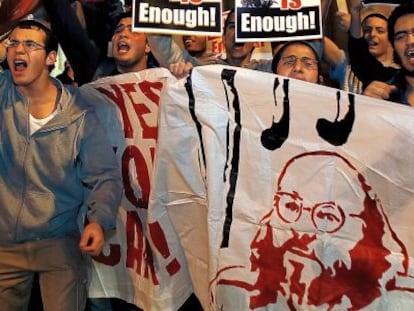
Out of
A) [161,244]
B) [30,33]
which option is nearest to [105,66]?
[30,33]


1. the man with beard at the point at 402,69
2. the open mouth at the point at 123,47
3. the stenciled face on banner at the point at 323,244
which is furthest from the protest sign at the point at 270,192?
the open mouth at the point at 123,47

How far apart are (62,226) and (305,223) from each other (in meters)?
0.77

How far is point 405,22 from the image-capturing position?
7.65ft

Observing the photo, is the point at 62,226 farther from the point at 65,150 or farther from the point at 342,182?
the point at 342,182

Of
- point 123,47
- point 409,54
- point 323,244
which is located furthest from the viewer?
point 123,47

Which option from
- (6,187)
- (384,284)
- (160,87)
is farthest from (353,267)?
(6,187)

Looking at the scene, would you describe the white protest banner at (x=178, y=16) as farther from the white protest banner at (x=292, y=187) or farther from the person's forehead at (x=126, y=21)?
the person's forehead at (x=126, y=21)

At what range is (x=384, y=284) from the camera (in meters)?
1.98

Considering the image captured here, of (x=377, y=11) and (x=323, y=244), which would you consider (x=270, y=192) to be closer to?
(x=323, y=244)

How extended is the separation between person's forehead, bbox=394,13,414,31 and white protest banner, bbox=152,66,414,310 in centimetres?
46

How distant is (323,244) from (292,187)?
18 cm

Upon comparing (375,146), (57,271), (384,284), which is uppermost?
(375,146)

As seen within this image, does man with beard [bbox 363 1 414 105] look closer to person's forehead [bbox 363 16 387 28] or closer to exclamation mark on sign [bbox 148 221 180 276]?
person's forehead [bbox 363 16 387 28]

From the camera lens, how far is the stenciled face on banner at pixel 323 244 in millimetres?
1987
